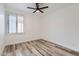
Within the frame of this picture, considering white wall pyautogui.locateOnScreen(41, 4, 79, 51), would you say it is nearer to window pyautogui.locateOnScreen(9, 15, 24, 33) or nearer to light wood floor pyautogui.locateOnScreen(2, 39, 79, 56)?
light wood floor pyautogui.locateOnScreen(2, 39, 79, 56)

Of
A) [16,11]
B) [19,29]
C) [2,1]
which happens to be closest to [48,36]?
[19,29]

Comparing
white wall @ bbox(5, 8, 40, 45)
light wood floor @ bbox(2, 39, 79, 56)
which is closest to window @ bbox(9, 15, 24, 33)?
white wall @ bbox(5, 8, 40, 45)

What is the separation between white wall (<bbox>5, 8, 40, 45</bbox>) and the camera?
113 centimetres

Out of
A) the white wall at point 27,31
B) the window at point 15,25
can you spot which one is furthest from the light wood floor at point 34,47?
the window at point 15,25

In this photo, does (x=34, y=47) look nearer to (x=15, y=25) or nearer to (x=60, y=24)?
(x=15, y=25)

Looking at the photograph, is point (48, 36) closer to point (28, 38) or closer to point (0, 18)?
point (28, 38)

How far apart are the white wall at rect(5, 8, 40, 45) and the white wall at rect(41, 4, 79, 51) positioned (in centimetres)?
12

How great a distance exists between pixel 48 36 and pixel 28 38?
400 millimetres

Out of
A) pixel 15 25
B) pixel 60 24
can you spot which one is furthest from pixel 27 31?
pixel 60 24

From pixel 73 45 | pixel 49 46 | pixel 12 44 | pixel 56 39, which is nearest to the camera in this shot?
pixel 12 44

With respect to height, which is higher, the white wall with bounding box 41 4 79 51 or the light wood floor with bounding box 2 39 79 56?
the white wall with bounding box 41 4 79 51

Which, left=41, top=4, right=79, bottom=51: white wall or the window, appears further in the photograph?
left=41, top=4, right=79, bottom=51: white wall

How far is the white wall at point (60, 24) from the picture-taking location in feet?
3.96

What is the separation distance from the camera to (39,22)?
125 centimetres
